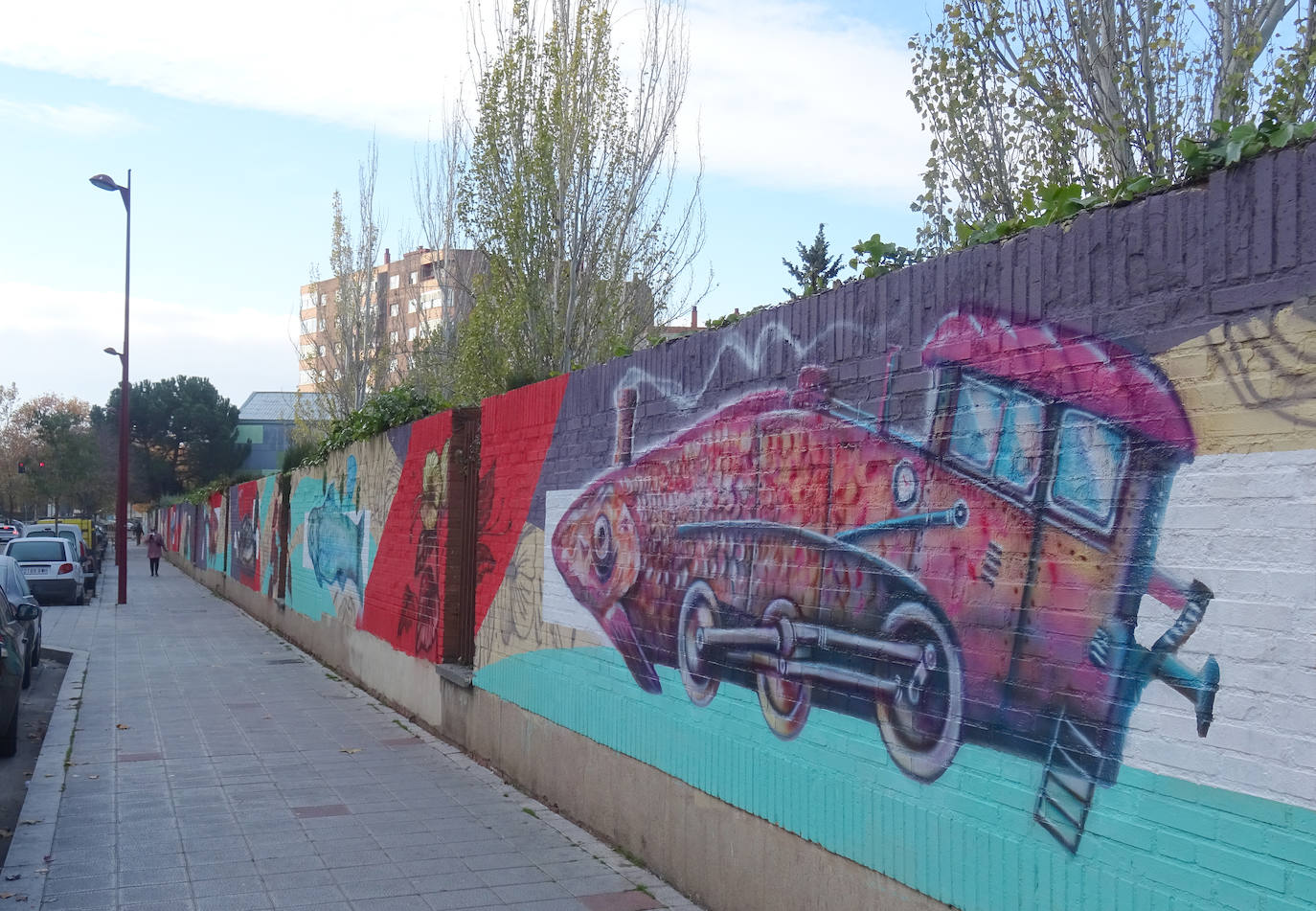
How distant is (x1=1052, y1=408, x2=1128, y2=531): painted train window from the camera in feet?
11.6

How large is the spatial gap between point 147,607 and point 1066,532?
2667 cm

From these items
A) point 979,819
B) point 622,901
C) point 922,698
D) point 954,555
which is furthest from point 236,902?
point 954,555

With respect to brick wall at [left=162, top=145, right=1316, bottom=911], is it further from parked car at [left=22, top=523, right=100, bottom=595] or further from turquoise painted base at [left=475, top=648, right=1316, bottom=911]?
parked car at [left=22, top=523, right=100, bottom=595]

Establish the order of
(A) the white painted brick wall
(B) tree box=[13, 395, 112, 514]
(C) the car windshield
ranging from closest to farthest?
(A) the white painted brick wall → (C) the car windshield → (B) tree box=[13, 395, 112, 514]

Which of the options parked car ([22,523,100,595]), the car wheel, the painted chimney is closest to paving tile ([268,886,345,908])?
the painted chimney

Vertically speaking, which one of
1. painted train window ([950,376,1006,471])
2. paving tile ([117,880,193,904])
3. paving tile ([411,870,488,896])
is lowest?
paving tile ([117,880,193,904])

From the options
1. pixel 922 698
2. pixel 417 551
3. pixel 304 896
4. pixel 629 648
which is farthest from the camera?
pixel 417 551

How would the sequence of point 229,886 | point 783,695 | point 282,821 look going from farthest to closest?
point 282,821 → point 229,886 → point 783,695

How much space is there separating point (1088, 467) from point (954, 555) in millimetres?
739

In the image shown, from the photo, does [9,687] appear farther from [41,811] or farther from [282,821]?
[282,821]

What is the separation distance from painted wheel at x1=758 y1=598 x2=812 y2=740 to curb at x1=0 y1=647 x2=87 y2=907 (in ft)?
12.2

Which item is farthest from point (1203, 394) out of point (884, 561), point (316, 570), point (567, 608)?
point (316, 570)

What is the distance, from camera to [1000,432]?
13.3 feet

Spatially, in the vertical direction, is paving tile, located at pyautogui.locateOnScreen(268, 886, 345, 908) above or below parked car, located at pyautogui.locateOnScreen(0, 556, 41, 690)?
below
